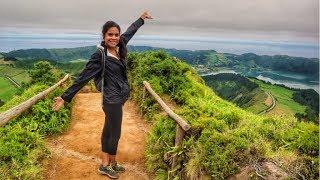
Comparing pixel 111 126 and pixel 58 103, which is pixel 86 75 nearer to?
pixel 58 103

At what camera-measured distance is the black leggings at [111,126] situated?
6.36 metres

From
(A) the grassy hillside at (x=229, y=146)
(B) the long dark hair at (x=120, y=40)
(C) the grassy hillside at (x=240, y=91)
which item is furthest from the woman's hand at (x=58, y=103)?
(C) the grassy hillside at (x=240, y=91)

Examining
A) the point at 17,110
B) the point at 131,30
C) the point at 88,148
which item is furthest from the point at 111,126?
the point at 17,110

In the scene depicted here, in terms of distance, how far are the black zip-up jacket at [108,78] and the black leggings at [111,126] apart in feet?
0.43

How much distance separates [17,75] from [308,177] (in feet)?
410

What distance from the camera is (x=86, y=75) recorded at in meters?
6.07

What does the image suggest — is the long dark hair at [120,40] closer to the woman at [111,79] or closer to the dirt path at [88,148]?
the woman at [111,79]

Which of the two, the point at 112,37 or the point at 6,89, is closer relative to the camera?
the point at 112,37

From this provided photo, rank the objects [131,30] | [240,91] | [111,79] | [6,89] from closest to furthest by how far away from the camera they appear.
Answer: [111,79], [131,30], [6,89], [240,91]

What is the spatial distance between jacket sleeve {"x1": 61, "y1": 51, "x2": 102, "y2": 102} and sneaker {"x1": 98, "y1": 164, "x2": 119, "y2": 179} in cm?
169

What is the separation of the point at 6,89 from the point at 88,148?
3766 inches

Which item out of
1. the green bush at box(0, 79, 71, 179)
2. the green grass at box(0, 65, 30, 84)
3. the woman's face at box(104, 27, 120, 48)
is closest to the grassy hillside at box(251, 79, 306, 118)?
the green grass at box(0, 65, 30, 84)

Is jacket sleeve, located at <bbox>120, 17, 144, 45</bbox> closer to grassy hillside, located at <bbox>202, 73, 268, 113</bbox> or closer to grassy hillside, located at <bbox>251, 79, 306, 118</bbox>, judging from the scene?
grassy hillside, located at <bbox>251, 79, 306, 118</bbox>

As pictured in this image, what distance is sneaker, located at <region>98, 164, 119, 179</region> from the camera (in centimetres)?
695
